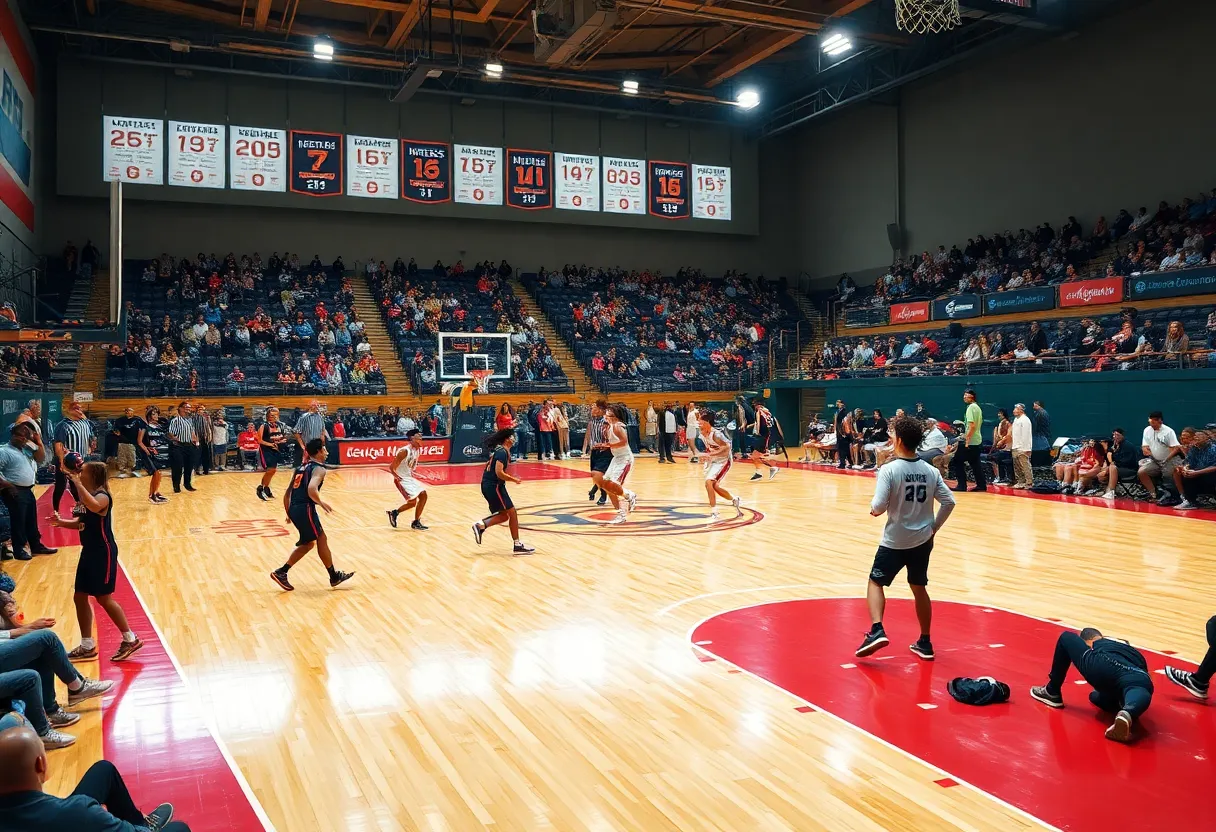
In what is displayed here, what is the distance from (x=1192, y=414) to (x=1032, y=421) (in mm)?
2860

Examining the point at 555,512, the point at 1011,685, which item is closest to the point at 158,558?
the point at 555,512

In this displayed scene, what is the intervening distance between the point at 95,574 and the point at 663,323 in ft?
97.5

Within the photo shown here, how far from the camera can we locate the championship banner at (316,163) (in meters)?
32.0

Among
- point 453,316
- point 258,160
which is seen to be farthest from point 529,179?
point 258,160

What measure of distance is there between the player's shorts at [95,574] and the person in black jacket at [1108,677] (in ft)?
21.0

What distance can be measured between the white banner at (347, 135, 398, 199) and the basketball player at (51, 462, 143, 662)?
27.6 metres

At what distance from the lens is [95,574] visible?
6.85 metres

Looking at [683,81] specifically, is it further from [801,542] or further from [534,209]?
[801,542]

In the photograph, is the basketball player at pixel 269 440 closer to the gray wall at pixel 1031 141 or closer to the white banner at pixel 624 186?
the white banner at pixel 624 186

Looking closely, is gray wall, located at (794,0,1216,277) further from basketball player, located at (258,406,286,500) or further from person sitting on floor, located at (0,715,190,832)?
person sitting on floor, located at (0,715,190,832)

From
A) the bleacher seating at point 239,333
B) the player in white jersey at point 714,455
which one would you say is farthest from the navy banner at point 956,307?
the bleacher seating at point 239,333

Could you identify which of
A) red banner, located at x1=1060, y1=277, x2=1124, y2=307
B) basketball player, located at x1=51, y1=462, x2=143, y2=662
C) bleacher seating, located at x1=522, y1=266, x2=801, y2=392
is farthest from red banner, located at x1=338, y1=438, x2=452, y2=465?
basketball player, located at x1=51, y1=462, x2=143, y2=662

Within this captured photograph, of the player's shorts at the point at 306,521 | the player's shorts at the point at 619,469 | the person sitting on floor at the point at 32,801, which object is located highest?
the player's shorts at the point at 619,469

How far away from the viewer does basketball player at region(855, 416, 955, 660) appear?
6.61 metres
